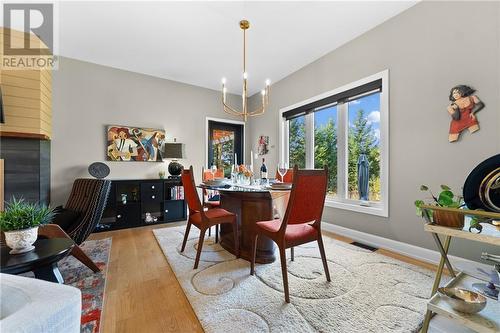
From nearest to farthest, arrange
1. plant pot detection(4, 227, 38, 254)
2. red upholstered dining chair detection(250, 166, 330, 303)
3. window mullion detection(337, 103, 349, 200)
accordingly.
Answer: plant pot detection(4, 227, 38, 254) < red upholstered dining chair detection(250, 166, 330, 303) < window mullion detection(337, 103, 349, 200)

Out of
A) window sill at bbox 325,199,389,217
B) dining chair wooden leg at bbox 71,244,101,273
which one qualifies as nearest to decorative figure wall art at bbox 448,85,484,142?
window sill at bbox 325,199,389,217

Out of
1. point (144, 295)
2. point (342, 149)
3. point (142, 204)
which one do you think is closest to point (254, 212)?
point (144, 295)

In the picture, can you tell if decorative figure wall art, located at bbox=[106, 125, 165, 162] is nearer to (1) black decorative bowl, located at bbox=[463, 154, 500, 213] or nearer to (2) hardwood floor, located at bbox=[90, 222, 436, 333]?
(2) hardwood floor, located at bbox=[90, 222, 436, 333]

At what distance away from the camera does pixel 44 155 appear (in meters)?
3.01

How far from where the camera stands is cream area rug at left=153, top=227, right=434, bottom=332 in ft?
4.50

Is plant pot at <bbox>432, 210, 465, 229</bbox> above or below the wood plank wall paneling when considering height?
below

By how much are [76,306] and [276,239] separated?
4.16ft

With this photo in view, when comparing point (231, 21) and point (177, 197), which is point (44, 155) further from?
point (231, 21)

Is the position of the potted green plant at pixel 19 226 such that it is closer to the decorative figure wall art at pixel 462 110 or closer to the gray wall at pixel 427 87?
the gray wall at pixel 427 87

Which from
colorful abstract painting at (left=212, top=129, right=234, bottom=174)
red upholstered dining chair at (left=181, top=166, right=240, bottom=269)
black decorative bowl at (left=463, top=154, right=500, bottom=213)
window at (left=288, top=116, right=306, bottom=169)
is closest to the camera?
black decorative bowl at (left=463, top=154, right=500, bottom=213)

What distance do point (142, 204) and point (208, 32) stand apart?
3.05m

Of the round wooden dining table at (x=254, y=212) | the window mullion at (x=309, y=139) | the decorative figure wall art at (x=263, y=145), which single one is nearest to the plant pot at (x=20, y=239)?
the round wooden dining table at (x=254, y=212)

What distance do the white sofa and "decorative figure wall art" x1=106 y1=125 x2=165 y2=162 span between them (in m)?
3.44

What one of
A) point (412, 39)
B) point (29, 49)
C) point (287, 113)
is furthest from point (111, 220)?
point (412, 39)
